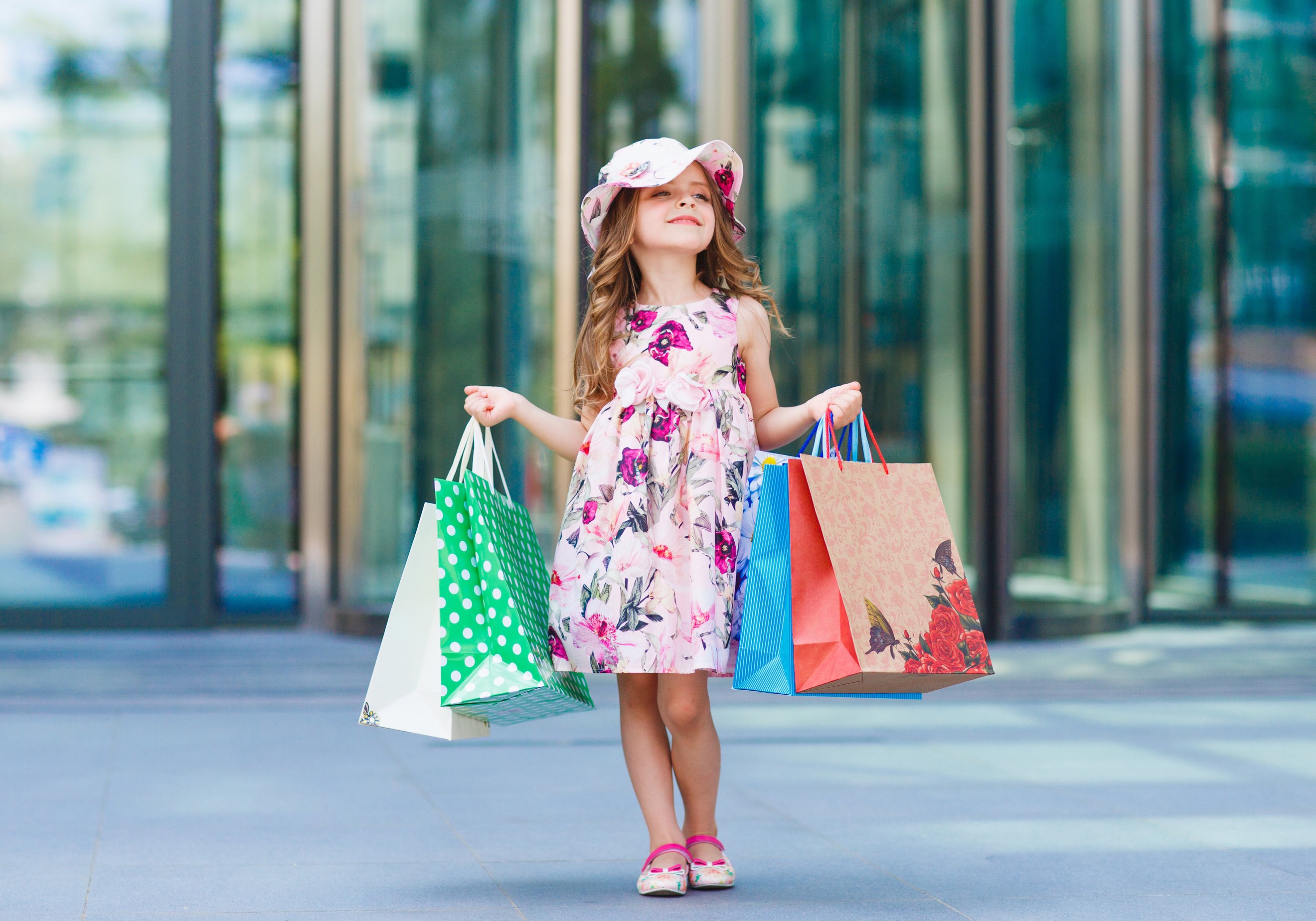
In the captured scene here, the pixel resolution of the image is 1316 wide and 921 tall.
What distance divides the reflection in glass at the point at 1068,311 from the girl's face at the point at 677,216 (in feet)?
17.3

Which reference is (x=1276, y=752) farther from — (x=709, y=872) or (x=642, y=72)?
(x=642, y=72)

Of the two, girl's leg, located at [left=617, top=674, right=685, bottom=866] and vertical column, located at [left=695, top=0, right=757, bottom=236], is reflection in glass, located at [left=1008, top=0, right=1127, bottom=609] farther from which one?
girl's leg, located at [left=617, top=674, right=685, bottom=866]

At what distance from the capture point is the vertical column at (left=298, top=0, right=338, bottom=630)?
8.55 m

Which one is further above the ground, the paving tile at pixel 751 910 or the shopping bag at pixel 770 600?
the shopping bag at pixel 770 600

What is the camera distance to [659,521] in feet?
10.8

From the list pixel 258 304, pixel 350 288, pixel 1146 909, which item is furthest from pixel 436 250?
pixel 1146 909

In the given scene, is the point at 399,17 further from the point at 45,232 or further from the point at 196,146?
the point at 45,232

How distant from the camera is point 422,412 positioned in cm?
843

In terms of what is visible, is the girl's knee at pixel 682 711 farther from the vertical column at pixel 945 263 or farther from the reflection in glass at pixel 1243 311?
the reflection in glass at pixel 1243 311

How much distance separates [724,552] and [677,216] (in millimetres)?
777

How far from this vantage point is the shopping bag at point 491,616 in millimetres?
3035

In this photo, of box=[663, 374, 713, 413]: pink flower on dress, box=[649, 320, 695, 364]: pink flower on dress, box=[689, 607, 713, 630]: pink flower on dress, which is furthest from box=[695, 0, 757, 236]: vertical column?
box=[689, 607, 713, 630]: pink flower on dress

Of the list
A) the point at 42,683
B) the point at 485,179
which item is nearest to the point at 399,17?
the point at 485,179

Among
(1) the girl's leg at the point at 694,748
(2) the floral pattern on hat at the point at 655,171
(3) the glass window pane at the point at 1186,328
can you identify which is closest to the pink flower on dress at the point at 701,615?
(1) the girl's leg at the point at 694,748
